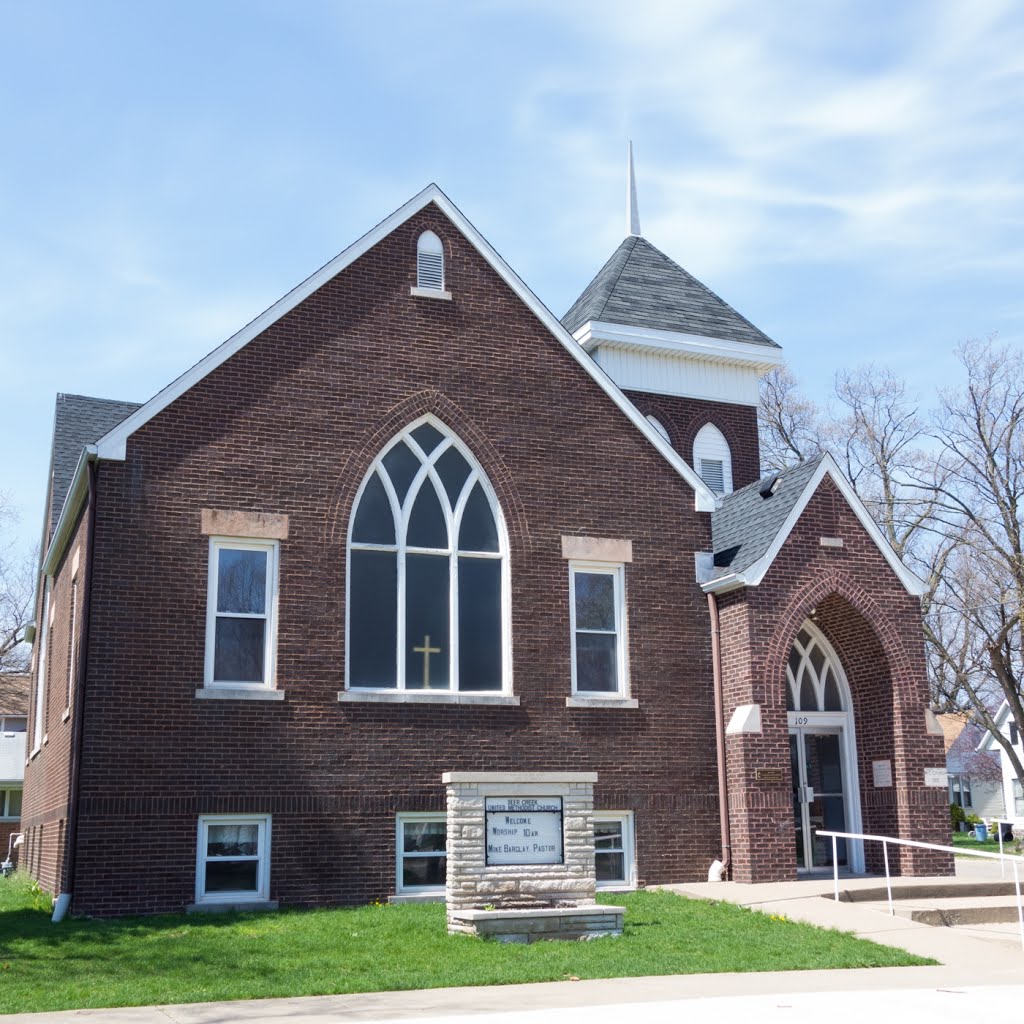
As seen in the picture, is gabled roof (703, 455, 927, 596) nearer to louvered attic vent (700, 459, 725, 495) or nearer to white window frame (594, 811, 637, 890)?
white window frame (594, 811, 637, 890)

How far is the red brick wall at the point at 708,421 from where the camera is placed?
2419 cm

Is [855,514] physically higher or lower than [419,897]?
higher

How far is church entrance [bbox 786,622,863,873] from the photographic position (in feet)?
61.8

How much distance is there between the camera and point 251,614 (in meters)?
16.3

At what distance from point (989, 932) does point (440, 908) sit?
6120mm

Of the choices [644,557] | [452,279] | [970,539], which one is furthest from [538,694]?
[970,539]

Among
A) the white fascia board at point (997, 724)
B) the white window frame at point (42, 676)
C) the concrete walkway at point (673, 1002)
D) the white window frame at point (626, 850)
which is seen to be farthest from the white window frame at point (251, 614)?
the white fascia board at point (997, 724)

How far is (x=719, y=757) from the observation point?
17766 millimetres

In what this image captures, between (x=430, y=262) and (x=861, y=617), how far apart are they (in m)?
8.00

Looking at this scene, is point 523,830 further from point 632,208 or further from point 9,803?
point 9,803

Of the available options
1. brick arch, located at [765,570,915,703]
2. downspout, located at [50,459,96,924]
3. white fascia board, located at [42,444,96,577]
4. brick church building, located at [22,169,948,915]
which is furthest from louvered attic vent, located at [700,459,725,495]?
downspout, located at [50,459,96,924]

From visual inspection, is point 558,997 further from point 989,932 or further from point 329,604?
point 329,604

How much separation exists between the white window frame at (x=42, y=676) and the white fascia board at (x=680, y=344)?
10.8 meters

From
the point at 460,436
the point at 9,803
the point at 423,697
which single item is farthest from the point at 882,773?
the point at 9,803
